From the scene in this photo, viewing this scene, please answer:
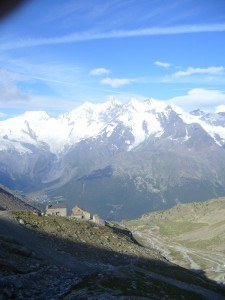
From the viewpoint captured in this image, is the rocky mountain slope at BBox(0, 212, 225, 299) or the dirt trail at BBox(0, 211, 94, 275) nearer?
the rocky mountain slope at BBox(0, 212, 225, 299)

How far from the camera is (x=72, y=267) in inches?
1779

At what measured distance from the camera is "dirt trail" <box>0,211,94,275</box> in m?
44.8

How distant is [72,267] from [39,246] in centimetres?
692

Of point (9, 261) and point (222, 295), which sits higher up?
point (9, 261)

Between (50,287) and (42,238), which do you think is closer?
(50,287)

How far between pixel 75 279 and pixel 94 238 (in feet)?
101

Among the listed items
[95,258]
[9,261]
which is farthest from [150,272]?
[9,261]

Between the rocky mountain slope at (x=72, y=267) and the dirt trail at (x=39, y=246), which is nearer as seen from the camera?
the rocky mountain slope at (x=72, y=267)

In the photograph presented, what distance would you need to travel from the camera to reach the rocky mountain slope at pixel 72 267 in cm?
3055

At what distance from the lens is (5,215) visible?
6272cm

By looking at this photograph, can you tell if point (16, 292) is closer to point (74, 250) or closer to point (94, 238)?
point (74, 250)

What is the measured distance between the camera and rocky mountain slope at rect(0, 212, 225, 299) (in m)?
30.5

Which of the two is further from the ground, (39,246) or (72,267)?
(39,246)

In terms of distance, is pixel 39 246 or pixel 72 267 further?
pixel 39 246
